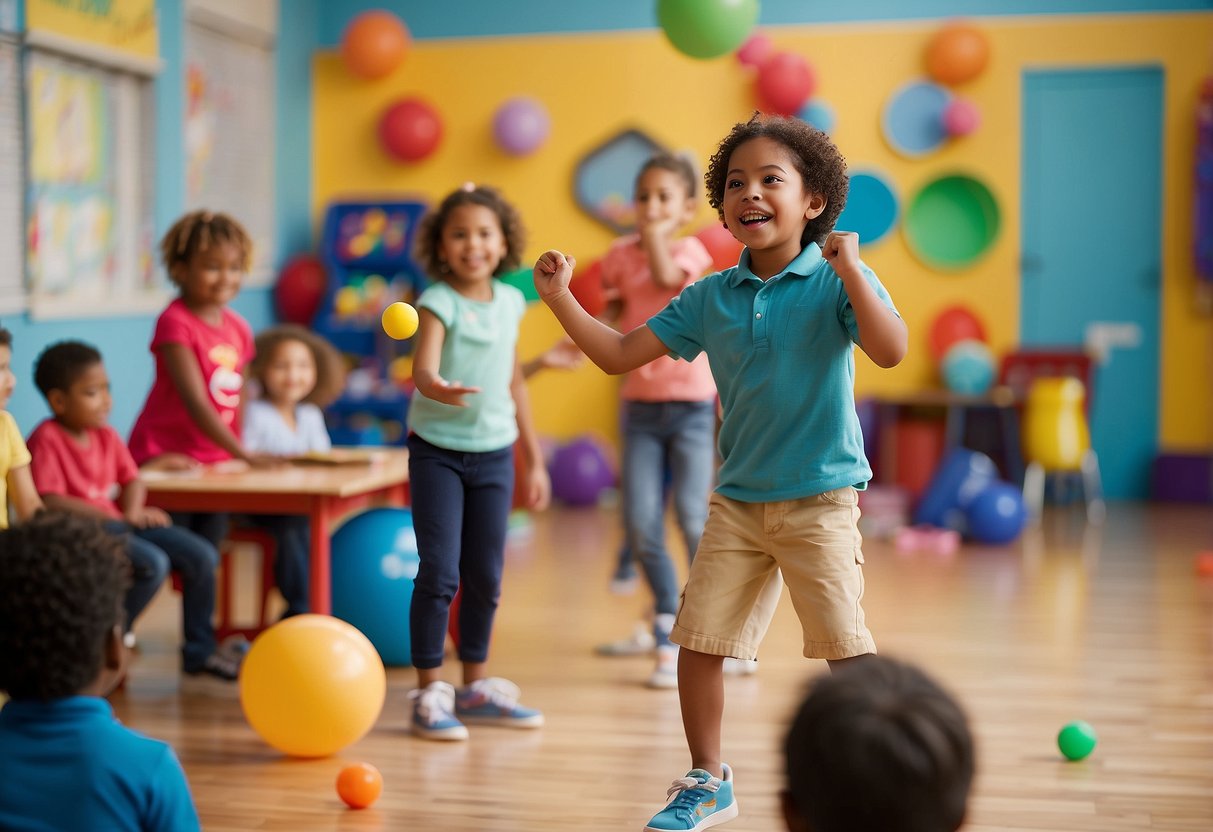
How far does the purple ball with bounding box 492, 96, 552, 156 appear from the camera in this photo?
7.51 meters

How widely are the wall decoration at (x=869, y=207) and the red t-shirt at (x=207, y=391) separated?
1601mm

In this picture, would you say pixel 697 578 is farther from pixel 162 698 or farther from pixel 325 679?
pixel 162 698

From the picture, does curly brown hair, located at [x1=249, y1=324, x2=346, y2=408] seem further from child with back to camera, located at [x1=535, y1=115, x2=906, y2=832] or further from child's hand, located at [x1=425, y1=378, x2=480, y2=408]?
child with back to camera, located at [x1=535, y1=115, x2=906, y2=832]

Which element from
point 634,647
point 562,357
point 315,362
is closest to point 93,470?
point 315,362

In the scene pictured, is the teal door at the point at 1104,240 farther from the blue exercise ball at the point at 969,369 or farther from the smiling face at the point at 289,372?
A: the smiling face at the point at 289,372

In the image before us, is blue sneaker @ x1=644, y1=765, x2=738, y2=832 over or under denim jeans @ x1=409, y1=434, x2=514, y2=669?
under


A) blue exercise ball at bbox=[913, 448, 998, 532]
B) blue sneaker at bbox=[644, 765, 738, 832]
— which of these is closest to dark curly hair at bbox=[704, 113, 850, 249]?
blue sneaker at bbox=[644, 765, 738, 832]

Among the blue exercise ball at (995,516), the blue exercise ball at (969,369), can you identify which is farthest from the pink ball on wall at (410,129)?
the blue exercise ball at (995,516)

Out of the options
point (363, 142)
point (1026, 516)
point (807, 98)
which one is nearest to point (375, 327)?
point (363, 142)

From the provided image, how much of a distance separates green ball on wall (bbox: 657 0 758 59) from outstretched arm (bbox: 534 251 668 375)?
93.6 inches

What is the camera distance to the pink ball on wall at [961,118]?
7.11 metres

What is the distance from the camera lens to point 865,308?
86.4 inches

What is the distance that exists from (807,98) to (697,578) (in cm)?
526

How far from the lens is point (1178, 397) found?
7.21 metres
